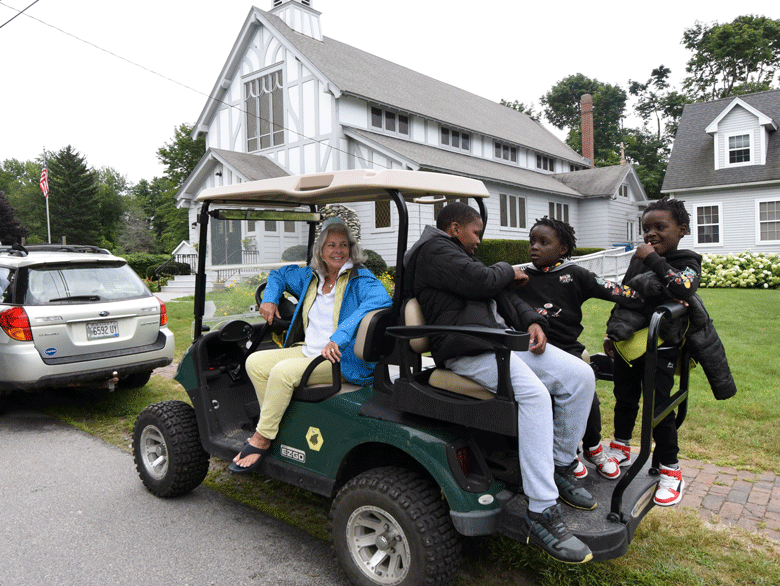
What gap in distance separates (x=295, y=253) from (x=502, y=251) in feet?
55.4

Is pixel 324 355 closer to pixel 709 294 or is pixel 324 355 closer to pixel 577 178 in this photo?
pixel 709 294

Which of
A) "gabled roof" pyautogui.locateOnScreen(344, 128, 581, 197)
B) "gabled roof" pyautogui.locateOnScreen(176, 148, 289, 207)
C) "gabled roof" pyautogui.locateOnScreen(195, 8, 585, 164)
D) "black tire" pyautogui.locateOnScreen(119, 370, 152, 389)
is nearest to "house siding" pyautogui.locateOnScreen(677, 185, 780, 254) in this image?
"gabled roof" pyautogui.locateOnScreen(344, 128, 581, 197)

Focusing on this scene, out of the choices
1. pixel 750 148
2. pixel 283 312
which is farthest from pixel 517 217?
pixel 283 312

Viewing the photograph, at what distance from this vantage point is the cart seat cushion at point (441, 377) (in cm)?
278

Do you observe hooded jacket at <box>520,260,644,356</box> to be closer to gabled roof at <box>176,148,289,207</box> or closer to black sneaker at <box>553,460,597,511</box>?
black sneaker at <box>553,460,597,511</box>

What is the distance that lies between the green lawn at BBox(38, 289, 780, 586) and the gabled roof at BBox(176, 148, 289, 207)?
43.3 ft

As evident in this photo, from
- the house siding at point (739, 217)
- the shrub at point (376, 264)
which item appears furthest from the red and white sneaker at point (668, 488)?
the house siding at point (739, 217)

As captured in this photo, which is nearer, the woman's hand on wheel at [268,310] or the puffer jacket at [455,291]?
the puffer jacket at [455,291]

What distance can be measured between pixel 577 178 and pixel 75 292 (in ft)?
90.7

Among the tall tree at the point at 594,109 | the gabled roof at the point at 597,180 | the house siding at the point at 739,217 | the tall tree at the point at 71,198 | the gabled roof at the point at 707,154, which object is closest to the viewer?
the house siding at the point at 739,217

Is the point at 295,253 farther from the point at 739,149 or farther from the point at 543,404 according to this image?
the point at 739,149

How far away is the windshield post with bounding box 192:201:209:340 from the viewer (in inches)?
156

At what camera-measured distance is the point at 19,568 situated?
317cm

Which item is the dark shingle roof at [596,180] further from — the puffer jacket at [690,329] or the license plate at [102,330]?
the puffer jacket at [690,329]
